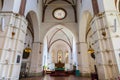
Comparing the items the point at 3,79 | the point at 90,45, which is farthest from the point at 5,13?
the point at 90,45

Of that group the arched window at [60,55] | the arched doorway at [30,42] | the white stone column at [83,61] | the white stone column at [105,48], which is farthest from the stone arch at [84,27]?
the arched window at [60,55]

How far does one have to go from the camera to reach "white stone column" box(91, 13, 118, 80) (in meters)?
4.51

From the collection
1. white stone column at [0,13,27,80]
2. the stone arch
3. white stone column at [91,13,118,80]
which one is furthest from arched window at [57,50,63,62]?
white stone column at [91,13,118,80]

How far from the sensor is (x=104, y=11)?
498 centimetres

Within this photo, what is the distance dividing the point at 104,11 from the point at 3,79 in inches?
208

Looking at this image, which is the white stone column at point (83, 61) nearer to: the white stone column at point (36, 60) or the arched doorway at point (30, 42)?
the white stone column at point (36, 60)

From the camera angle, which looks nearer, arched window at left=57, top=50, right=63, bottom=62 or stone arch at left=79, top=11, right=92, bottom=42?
stone arch at left=79, top=11, right=92, bottom=42

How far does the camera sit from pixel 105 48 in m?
4.77

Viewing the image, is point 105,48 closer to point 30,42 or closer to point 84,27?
point 84,27

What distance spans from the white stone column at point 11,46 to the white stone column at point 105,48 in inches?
152

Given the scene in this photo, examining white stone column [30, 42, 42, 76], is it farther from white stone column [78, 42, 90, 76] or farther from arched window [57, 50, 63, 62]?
arched window [57, 50, 63, 62]

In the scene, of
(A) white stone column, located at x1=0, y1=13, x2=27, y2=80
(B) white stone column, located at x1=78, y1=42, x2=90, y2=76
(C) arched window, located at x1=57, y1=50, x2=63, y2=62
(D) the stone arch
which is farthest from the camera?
(C) arched window, located at x1=57, y1=50, x2=63, y2=62

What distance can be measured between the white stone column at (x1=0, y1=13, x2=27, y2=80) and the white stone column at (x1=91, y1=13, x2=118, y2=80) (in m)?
3.86

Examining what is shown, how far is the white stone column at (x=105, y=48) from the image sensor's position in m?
4.51
